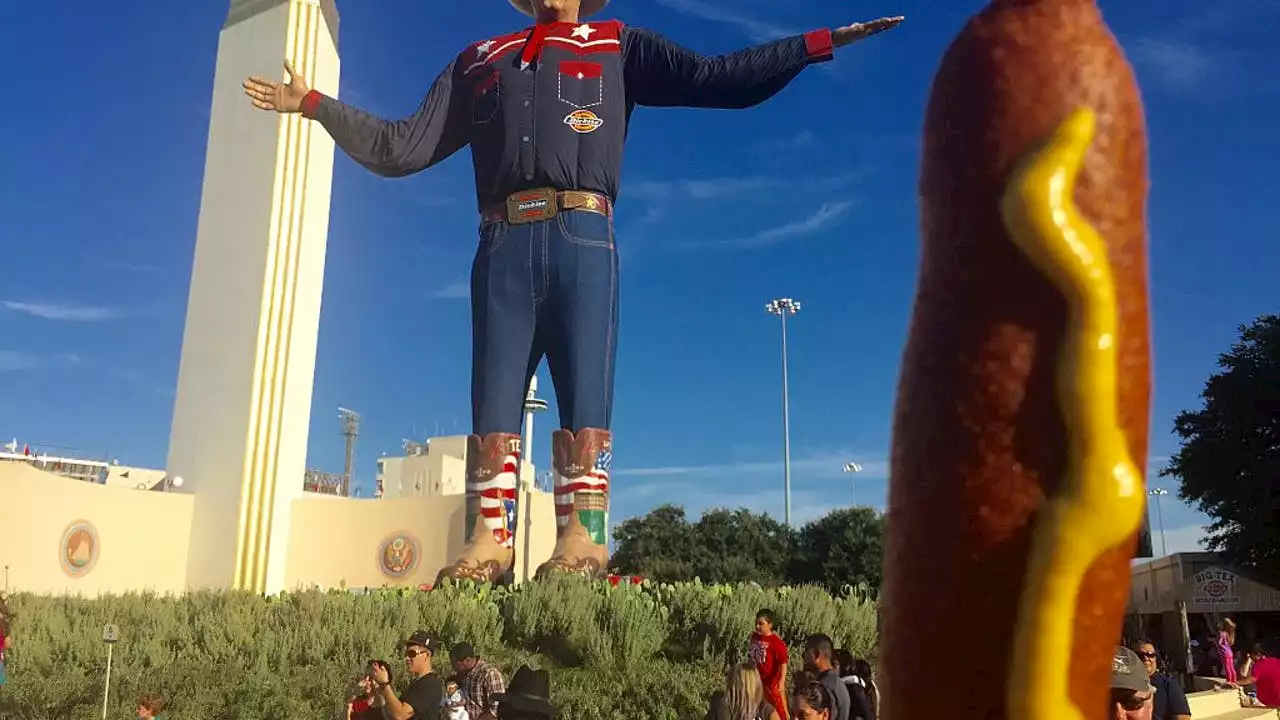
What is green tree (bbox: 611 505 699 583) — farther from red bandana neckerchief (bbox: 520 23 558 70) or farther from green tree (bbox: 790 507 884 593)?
red bandana neckerchief (bbox: 520 23 558 70)

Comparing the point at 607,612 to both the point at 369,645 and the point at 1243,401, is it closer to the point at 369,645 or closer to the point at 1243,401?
the point at 369,645

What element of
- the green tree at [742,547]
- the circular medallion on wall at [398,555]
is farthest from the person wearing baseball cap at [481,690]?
the green tree at [742,547]

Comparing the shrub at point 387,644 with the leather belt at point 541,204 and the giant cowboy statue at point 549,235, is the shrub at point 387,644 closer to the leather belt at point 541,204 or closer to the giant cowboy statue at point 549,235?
the giant cowboy statue at point 549,235

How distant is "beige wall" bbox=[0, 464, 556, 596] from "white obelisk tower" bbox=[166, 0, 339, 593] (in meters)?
0.44

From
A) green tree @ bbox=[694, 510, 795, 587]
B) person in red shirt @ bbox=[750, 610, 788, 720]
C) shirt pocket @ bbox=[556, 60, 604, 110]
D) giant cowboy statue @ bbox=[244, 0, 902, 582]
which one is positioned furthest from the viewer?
green tree @ bbox=[694, 510, 795, 587]

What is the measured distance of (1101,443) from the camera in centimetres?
140

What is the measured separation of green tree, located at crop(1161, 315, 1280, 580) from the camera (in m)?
20.6

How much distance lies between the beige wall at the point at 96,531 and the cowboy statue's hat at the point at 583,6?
10984 mm

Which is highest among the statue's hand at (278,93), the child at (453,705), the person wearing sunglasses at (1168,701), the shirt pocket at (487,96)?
the shirt pocket at (487,96)

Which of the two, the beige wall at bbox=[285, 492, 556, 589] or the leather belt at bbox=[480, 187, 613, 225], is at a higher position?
the leather belt at bbox=[480, 187, 613, 225]

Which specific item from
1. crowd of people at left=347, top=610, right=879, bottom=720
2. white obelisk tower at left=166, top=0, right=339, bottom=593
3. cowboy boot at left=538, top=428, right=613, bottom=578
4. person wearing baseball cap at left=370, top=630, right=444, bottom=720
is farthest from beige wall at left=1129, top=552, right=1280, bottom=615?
person wearing baseball cap at left=370, top=630, right=444, bottom=720

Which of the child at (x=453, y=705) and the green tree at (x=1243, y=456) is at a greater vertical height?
the green tree at (x=1243, y=456)

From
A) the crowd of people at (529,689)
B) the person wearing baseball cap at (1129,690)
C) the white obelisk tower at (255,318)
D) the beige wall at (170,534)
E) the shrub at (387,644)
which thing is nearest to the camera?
the person wearing baseball cap at (1129,690)

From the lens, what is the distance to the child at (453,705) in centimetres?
503
